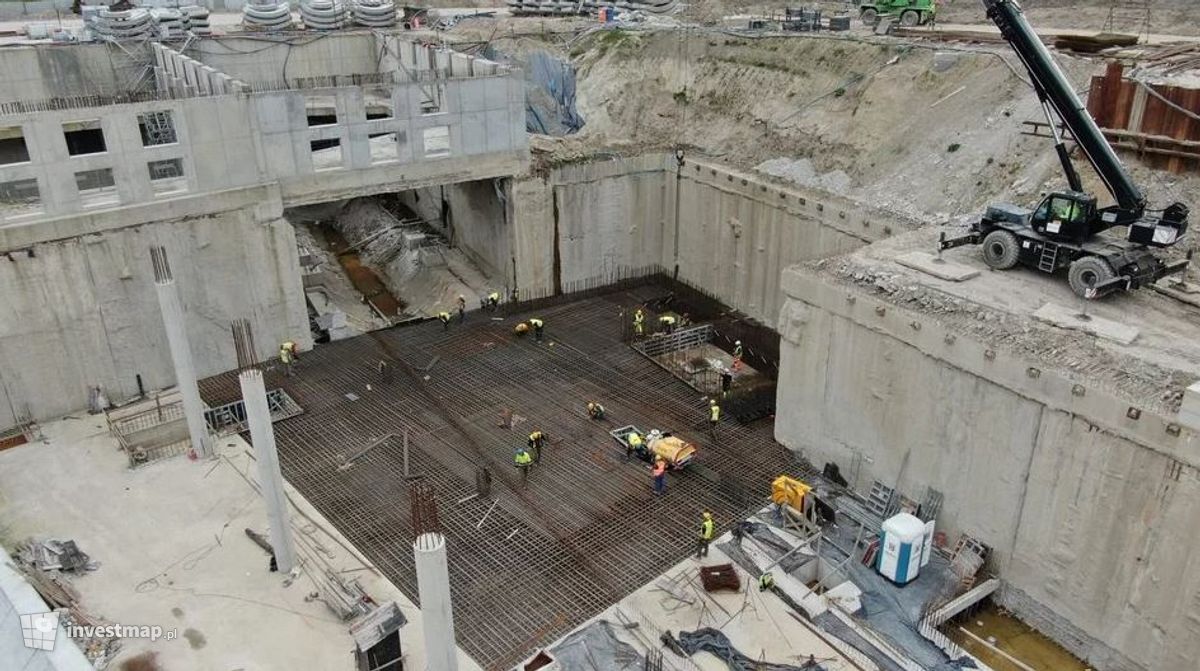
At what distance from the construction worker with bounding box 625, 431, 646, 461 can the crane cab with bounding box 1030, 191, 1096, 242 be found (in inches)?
383

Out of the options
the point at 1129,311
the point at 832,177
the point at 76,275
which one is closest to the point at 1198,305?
the point at 1129,311

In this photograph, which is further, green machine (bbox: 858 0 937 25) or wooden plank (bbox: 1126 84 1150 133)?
green machine (bbox: 858 0 937 25)

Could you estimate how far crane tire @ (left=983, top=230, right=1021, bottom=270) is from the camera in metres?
18.2

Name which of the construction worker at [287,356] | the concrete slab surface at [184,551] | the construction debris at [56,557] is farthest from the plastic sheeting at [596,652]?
the construction worker at [287,356]

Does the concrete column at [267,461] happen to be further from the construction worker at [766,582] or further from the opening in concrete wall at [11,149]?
the opening in concrete wall at [11,149]

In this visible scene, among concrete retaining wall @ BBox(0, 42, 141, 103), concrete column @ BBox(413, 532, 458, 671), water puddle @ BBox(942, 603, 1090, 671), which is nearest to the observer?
concrete column @ BBox(413, 532, 458, 671)

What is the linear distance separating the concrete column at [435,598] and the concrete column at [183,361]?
10.3 meters

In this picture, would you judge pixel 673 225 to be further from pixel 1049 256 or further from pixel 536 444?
pixel 1049 256

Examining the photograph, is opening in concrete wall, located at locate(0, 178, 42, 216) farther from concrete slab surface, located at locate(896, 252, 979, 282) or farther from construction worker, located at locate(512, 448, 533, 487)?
concrete slab surface, located at locate(896, 252, 979, 282)

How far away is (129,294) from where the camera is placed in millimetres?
22281

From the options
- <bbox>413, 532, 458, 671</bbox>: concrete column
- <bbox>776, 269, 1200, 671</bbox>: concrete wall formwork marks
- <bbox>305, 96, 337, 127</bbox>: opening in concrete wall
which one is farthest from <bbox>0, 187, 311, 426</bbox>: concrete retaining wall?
<bbox>413, 532, 458, 671</bbox>: concrete column

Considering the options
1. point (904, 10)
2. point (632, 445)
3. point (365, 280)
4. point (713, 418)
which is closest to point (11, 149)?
point (365, 280)

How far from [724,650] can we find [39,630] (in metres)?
9.93

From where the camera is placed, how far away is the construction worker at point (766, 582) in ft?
51.7
